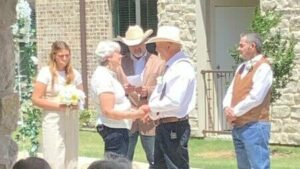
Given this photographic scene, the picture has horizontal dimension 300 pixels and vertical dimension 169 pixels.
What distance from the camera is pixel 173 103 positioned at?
696cm

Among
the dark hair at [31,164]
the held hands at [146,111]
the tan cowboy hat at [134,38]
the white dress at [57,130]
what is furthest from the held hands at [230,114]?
the dark hair at [31,164]

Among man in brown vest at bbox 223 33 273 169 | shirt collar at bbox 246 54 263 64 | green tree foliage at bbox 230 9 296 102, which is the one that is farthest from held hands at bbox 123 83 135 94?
green tree foliage at bbox 230 9 296 102

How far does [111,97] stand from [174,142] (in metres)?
0.71

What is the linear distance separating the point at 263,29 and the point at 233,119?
476 centimetres

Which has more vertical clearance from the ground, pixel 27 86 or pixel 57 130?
pixel 27 86

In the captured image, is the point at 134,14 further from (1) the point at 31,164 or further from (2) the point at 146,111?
(1) the point at 31,164

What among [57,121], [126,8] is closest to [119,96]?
[57,121]

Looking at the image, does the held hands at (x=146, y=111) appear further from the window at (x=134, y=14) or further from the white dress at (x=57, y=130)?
the window at (x=134, y=14)

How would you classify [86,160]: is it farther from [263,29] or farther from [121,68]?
[263,29]

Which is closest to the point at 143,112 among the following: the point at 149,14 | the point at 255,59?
the point at 255,59

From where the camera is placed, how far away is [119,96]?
7.51m

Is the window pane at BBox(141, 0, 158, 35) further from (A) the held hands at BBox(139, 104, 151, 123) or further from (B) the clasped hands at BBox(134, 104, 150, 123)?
(B) the clasped hands at BBox(134, 104, 150, 123)

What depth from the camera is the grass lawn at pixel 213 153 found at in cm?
1140

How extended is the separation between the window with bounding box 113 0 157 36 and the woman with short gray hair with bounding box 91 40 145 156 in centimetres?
863
